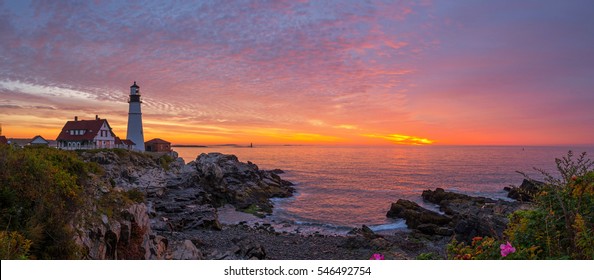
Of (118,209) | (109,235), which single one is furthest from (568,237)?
(118,209)

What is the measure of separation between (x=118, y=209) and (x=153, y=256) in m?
2.00

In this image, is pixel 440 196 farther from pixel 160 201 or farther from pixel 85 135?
pixel 85 135

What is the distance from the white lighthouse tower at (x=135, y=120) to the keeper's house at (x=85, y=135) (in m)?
3.32

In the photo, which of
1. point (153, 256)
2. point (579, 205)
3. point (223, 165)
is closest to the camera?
point (579, 205)

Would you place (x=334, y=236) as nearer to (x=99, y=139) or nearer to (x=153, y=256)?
(x=153, y=256)

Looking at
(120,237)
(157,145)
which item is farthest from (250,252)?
(157,145)

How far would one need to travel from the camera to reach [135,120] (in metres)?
47.8

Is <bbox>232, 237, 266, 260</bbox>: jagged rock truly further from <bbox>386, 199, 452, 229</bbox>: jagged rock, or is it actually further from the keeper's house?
the keeper's house

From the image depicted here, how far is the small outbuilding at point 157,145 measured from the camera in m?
59.8

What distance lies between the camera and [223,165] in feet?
158

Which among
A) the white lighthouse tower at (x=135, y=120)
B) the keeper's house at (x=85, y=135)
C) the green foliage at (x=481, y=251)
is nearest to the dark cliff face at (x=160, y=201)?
the white lighthouse tower at (x=135, y=120)

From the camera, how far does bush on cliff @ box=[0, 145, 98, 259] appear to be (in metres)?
5.84

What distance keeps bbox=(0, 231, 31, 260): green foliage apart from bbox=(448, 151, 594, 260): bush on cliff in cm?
586

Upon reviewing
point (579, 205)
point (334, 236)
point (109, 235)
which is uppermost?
point (579, 205)
